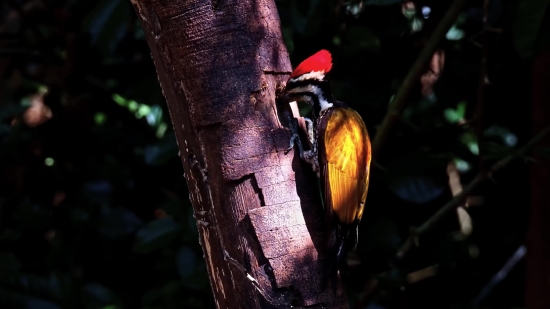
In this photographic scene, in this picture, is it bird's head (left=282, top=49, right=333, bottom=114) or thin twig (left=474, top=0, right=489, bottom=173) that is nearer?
bird's head (left=282, top=49, right=333, bottom=114)

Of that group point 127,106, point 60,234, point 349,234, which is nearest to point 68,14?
point 127,106

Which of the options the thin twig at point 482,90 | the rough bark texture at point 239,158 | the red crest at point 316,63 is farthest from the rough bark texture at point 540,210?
the rough bark texture at point 239,158

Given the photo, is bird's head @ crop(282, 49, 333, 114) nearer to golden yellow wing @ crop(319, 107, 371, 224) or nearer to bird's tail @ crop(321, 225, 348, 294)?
golden yellow wing @ crop(319, 107, 371, 224)

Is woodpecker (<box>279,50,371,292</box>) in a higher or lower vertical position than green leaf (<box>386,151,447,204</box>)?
higher

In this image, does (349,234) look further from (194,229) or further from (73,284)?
(73,284)

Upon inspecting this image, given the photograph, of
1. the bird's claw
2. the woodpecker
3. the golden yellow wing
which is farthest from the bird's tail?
the bird's claw

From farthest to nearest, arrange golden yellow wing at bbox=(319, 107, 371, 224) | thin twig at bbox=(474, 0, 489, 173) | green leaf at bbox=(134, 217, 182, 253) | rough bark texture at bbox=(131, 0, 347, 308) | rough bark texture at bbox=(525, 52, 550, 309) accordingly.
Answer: rough bark texture at bbox=(525, 52, 550, 309) → green leaf at bbox=(134, 217, 182, 253) → thin twig at bbox=(474, 0, 489, 173) → golden yellow wing at bbox=(319, 107, 371, 224) → rough bark texture at bbox=(131, 0, 347, 308)
